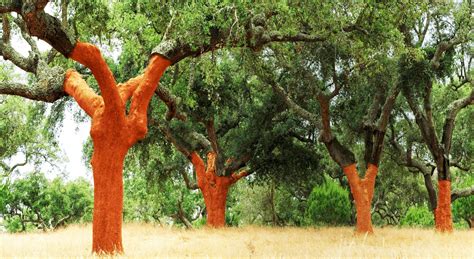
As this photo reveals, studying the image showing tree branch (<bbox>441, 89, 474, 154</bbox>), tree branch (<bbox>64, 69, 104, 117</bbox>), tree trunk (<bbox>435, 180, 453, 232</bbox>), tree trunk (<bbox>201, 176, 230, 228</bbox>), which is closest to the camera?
tree branch (<bbox>64, 69, 104, 117</bbox>)

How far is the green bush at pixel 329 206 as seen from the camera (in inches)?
1093

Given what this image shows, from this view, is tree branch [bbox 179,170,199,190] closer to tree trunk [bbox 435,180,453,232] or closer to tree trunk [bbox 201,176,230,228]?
tree trunk [bbox 201,176,230,228]

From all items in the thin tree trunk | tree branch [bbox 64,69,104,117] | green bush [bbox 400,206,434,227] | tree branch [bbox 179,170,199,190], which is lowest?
green bush [bbox 400,206,434,227]

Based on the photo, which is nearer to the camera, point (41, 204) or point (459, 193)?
point (459, 193)

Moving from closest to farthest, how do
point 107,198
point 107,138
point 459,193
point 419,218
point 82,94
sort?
point 107,198, point 107,138, point 82,94, point 459,193, point 419,218

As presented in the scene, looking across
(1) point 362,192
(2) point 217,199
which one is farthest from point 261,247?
(2) point 217,199

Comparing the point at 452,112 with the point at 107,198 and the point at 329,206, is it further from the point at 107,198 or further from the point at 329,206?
the point at 107,198

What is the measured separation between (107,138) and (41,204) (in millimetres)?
33586

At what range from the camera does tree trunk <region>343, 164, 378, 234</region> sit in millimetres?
18703

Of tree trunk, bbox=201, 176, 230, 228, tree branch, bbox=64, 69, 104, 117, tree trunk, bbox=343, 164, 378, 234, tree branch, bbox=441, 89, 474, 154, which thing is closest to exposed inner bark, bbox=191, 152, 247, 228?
tree trunk, bbox=201, 176, 230, 228

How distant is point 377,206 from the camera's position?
39.7 metres

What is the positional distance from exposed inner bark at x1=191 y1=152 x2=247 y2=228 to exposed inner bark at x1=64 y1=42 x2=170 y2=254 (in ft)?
40.5

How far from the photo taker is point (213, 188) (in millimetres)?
23781

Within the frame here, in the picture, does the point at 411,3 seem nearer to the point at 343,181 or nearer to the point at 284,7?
the point at 284,7
